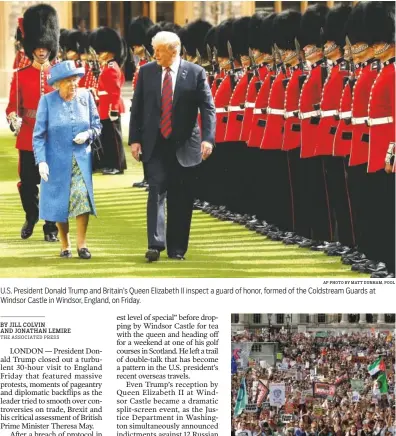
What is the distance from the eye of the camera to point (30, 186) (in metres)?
9.72

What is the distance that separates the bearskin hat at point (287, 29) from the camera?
9758 millimetres

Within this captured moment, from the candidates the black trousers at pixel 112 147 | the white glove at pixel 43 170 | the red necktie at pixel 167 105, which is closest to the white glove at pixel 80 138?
the white glove at pixel 43 170

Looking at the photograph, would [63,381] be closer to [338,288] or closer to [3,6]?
[338,288]

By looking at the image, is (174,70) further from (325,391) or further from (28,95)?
(325,391)

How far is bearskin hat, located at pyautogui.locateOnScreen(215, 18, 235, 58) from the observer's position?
10885 millimetres

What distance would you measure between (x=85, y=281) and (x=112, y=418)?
2.53 ft

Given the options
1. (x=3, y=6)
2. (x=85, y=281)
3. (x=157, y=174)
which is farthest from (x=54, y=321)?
(x=3, y=6)

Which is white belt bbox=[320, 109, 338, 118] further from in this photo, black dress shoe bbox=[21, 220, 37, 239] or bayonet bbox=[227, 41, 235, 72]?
black dress shoe bbox=[21, 220, 37, 239]

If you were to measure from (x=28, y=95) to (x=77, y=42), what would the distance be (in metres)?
6.82

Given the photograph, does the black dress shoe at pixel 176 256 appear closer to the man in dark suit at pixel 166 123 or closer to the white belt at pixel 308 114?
the man in dark suit at pixel 166 123

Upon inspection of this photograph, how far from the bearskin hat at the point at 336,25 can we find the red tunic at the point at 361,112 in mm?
442

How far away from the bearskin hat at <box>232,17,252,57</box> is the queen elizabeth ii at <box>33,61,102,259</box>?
7.06 ft

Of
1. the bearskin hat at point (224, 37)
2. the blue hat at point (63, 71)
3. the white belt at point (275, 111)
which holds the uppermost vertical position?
the blue hat at point (63, 71)

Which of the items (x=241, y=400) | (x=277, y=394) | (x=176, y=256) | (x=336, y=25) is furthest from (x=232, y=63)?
(x=241, y=400)
